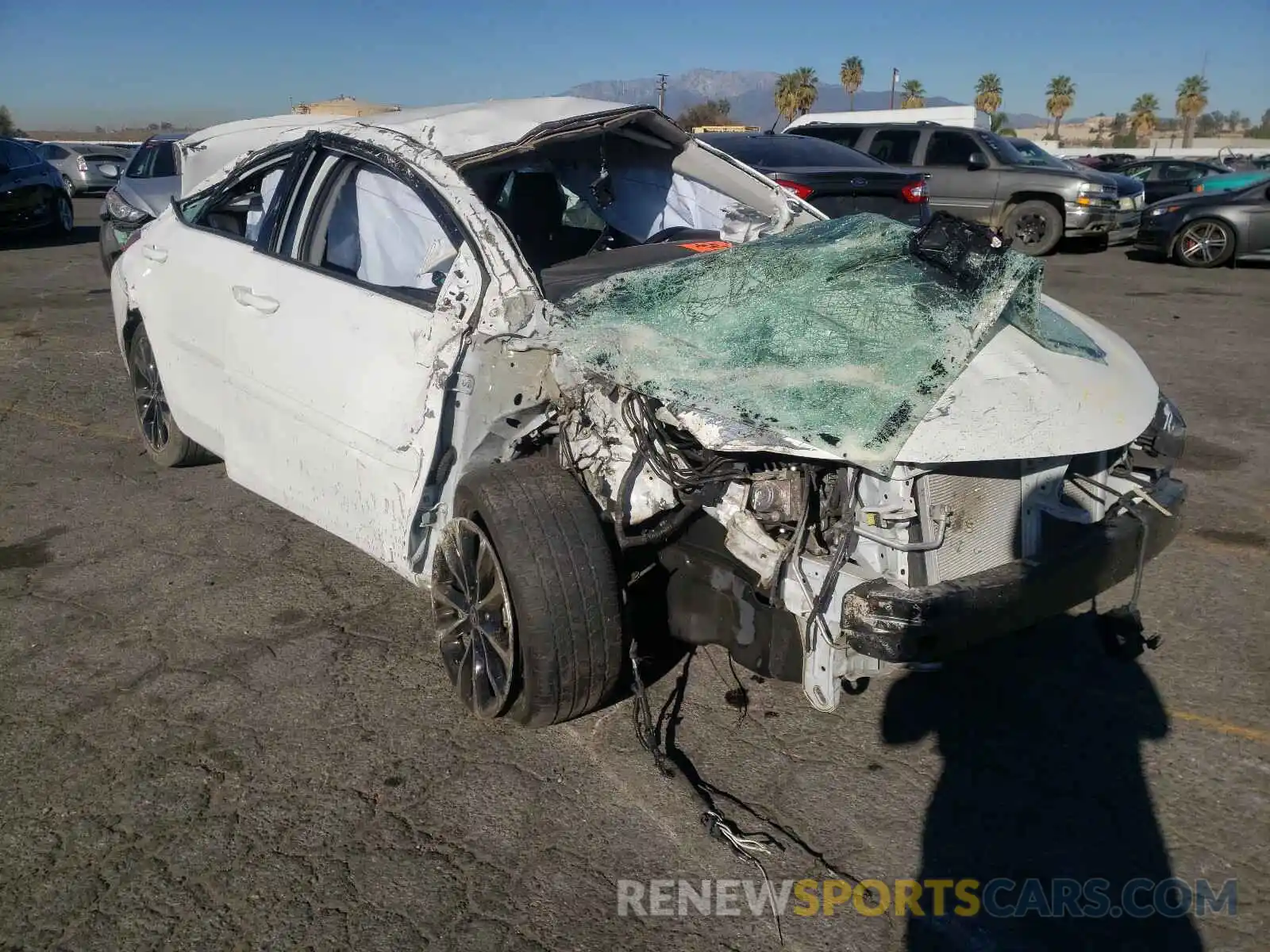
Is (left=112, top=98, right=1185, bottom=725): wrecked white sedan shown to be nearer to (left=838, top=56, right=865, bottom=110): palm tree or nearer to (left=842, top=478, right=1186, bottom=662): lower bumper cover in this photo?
(left=842, top=478, right=1186, bottom=662): lower bumper cover

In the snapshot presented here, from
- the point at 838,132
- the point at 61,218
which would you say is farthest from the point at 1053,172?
the point at 61,218

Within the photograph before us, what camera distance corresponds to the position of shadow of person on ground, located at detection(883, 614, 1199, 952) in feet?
8.01

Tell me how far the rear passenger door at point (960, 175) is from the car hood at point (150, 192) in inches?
378

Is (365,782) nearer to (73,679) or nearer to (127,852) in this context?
(127,852)

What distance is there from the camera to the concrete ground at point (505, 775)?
2.46m

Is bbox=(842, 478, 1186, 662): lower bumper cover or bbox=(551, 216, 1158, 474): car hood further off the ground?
bbox=(551, 216, 1158, 474): car hood

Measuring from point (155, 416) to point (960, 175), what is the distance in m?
12.0

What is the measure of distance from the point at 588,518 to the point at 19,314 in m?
9.39

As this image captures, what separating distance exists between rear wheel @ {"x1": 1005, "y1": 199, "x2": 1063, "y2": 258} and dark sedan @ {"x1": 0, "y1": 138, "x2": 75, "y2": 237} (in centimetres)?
1427

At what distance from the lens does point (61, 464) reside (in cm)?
559

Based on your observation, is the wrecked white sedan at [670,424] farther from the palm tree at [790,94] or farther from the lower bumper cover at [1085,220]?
the palm tree at [790,94]

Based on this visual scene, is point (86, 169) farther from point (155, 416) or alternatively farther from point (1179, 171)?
point (1179, 171)

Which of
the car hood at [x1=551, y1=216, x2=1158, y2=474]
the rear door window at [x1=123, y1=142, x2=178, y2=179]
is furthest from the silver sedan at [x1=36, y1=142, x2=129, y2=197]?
the car hood at [x1=551, y1=216, x2=1158, y2=474]

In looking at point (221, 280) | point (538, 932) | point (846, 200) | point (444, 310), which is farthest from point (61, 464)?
point (846, 200)
